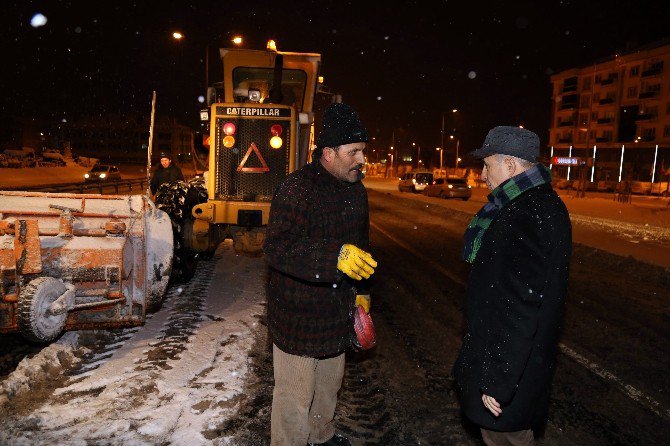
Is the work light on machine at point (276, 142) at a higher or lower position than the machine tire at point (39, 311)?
higher

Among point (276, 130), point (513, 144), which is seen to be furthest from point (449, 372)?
point (276, 130)

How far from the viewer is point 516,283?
2156mm

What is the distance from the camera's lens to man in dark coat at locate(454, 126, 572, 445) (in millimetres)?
2164

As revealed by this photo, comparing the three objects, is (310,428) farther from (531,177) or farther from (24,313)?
(24,313)

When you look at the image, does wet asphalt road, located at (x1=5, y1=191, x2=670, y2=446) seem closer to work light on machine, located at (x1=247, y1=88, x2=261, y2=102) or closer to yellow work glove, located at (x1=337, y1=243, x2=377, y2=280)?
yellow work glove, located at (x1=337, y1=243, x2=377, y2=280)

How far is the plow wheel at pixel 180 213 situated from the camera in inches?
287

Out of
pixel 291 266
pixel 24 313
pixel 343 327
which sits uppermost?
pixel 291 266

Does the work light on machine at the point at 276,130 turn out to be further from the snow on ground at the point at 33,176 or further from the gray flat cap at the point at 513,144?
the snow on ground at the point at 33,176

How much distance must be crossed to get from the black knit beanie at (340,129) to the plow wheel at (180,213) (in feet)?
14.4

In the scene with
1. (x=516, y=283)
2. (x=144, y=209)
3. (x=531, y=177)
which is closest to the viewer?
(x=516, y=283)

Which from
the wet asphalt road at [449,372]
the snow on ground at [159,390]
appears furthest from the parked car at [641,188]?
the snow on ground at [159,390]

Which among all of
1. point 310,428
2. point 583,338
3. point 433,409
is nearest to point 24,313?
point 310,428

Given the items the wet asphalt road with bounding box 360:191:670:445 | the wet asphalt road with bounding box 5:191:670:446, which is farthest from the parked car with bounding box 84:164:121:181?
the wet asphalt road with bounding box 5:191:670:446

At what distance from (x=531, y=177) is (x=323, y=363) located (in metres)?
1.73
